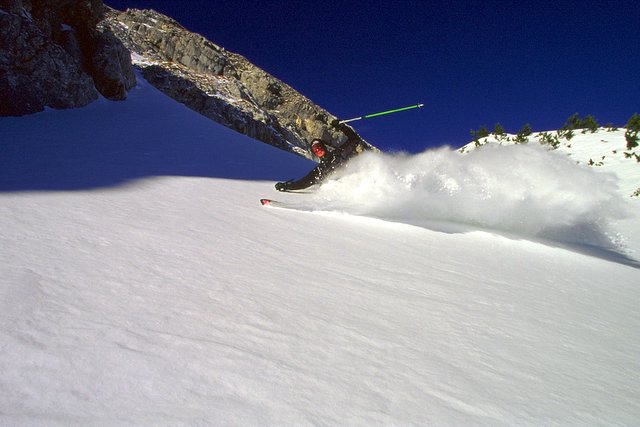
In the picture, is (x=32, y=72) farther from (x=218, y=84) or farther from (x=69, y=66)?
(x=218, y=84)

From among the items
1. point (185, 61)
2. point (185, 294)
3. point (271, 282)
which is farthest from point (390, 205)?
point (185, 61)

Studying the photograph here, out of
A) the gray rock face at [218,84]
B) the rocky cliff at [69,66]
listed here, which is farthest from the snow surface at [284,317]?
the gray rock face at [218,84]

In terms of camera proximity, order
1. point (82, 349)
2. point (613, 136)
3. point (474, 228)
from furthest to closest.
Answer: point (613, 136), point (474, 228), point (82, 349)

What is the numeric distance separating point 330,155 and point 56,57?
8540mm

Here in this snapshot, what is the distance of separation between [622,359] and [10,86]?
421 inches

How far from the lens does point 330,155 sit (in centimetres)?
555

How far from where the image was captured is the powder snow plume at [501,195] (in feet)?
14.4

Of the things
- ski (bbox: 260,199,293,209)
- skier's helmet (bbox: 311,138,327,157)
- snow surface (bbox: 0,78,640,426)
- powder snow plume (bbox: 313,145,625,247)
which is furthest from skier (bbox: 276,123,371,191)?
snow surface (bbox: 0,78,640,426)

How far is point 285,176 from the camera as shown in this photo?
7875 mm

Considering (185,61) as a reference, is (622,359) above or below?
below

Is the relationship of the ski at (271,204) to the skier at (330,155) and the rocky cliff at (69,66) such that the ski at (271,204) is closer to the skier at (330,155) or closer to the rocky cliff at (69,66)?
the skier at (330,155)

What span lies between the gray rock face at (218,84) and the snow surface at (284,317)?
40.4 feet

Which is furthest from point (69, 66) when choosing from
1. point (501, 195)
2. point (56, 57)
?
point (501, 195)

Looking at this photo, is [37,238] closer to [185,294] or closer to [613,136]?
[185,294]
